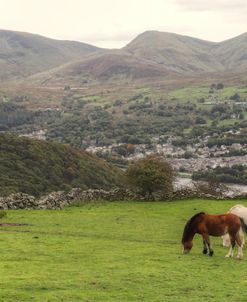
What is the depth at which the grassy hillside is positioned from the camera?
79938mm

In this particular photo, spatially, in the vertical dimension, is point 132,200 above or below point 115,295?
below

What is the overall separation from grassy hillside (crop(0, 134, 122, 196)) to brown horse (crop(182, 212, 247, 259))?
49.5 metres

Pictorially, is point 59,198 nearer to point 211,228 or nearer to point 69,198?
point 69,198

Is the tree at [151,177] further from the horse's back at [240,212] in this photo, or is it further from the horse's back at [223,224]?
the horse's back at [223,224]

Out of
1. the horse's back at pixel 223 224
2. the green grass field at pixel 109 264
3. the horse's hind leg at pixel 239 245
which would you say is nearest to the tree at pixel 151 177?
the green grass field at pixel 109 264

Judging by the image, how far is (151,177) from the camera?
4938cm

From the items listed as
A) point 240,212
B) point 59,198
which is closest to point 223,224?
point 240,212

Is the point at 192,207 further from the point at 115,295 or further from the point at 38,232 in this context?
the point at 115,295

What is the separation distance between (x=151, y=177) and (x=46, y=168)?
42845 mm

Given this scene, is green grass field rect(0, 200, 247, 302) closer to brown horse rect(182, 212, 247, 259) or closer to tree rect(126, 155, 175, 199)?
brown horse rect(182, 212, 247, 259)

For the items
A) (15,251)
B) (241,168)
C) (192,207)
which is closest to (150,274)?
(15,251)

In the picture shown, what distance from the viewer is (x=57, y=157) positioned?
313 feet

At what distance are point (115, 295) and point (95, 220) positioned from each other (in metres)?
21.1

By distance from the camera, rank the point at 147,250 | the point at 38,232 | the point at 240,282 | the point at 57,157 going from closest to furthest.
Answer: the point at 240,282, the point at 147,250, the point at 38,232, the point at 57,157
